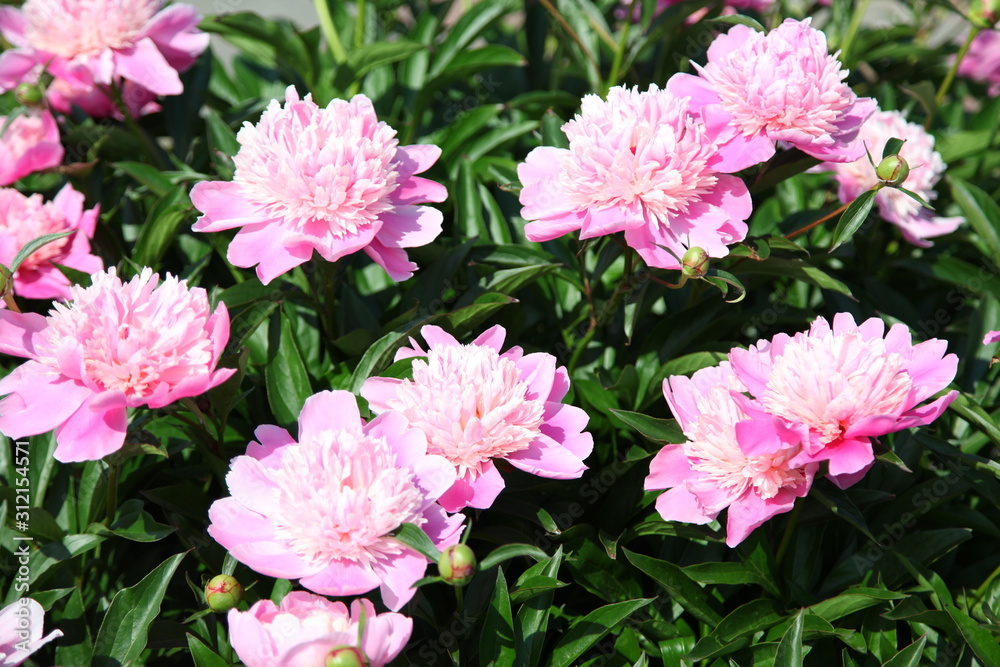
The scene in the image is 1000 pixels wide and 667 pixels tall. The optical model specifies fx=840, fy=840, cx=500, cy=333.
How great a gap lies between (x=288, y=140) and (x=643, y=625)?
83 cm

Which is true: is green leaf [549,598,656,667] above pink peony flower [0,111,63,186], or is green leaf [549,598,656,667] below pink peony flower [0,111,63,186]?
below

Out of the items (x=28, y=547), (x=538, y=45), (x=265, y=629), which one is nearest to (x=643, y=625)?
(x=265, y=629)

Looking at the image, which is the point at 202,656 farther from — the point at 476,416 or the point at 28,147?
the point at 28,147

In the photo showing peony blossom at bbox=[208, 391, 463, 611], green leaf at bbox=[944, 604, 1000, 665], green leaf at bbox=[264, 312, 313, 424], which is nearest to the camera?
peony blossom at bbox=[208, 391, 463, 611]

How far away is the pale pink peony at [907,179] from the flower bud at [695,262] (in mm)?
668

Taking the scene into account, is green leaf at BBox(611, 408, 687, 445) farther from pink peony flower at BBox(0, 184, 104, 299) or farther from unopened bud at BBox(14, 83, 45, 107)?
unopened bud at BBox(14, 83, 45, 107)

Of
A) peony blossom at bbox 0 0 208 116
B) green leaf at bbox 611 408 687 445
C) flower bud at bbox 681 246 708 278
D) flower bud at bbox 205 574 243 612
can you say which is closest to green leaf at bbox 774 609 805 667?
green leaf at bbox 611 408 687 445

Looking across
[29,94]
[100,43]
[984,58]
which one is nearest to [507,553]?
[29,94]

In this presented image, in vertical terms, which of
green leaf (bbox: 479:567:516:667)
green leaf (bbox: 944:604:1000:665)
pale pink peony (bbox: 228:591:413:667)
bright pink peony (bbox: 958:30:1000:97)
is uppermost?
pale pink peony (bbox: 228:591:413:667)

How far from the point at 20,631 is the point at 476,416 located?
596 mm

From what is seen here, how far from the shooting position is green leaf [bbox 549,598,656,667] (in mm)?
1091

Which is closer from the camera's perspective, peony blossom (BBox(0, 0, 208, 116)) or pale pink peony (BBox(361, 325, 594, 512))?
pale pink peony (BBox(361, 325, 594, 512))

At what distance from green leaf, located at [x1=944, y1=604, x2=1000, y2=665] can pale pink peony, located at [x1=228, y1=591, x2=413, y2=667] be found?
76 cm

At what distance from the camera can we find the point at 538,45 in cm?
220
